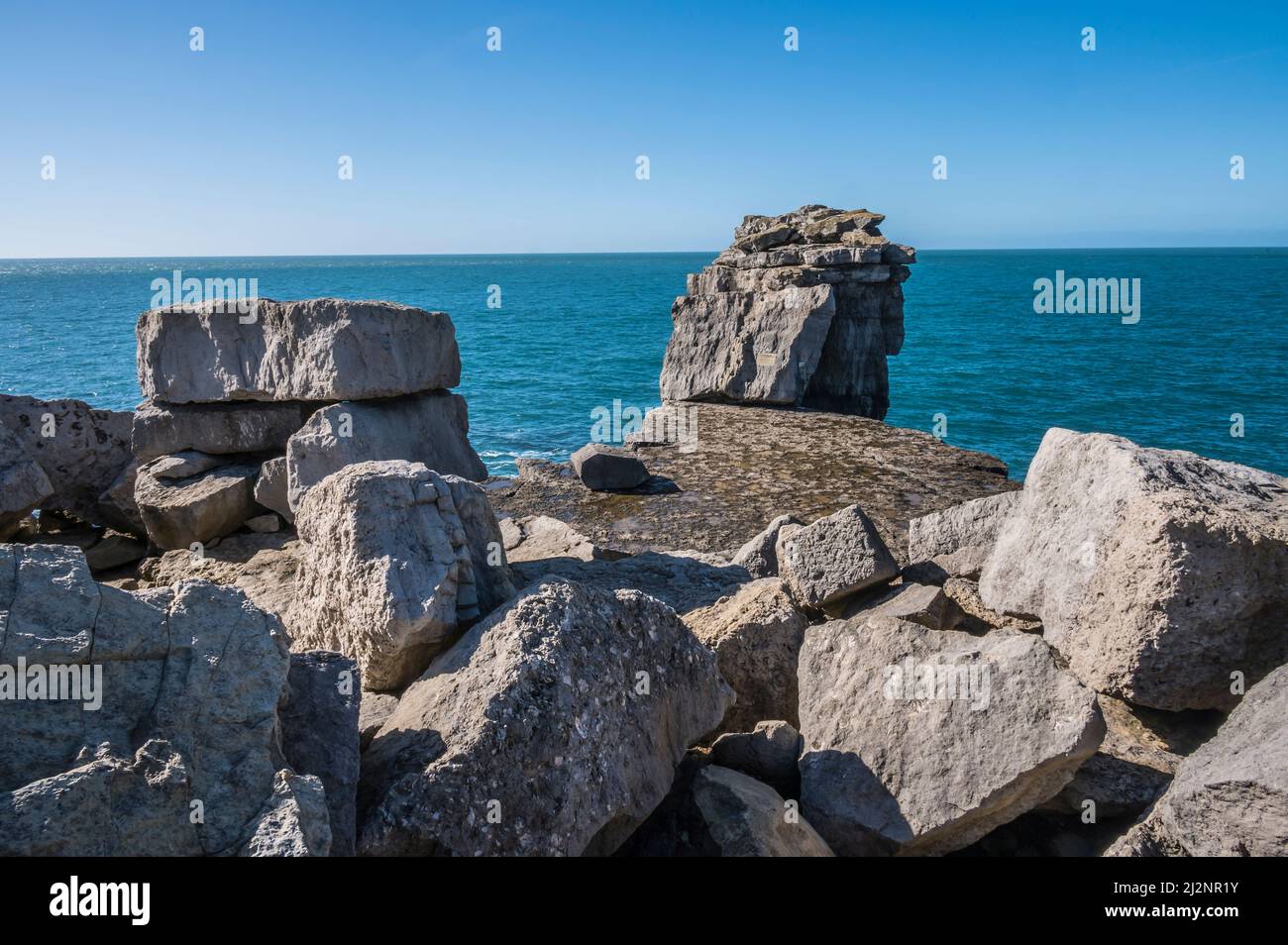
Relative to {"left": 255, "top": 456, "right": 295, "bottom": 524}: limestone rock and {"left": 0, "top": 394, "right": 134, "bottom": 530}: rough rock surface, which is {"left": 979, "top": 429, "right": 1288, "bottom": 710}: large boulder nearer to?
{"left": 255, "top": 456, "right": 295, "bottom": 524}: limestone rock

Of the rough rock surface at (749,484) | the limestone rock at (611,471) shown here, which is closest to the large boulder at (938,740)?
the rough rock surface at (749,484)

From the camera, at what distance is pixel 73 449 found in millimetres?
9797

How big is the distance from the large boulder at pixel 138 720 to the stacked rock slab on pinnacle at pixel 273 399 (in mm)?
4527

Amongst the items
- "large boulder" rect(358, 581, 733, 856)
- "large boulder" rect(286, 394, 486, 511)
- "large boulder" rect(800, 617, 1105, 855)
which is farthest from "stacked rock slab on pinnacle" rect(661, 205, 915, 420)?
"large boulder" rect(358, 581, 733, 856)

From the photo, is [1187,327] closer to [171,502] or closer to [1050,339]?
[1050,339]

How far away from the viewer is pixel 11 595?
3439 mm

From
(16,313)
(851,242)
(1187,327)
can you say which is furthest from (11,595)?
(16,313)

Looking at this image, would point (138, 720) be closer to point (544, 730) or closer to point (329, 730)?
point (329, 730)

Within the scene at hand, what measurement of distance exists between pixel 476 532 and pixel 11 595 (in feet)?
9.34

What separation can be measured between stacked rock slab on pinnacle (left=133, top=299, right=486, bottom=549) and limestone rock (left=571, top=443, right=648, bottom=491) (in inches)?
118

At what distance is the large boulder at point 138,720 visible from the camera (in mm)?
2850

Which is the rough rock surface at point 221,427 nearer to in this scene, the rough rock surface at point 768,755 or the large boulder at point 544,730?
the large boulder at point 544,730

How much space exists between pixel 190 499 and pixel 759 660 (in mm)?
6265

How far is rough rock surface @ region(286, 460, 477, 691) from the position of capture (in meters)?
4.89
